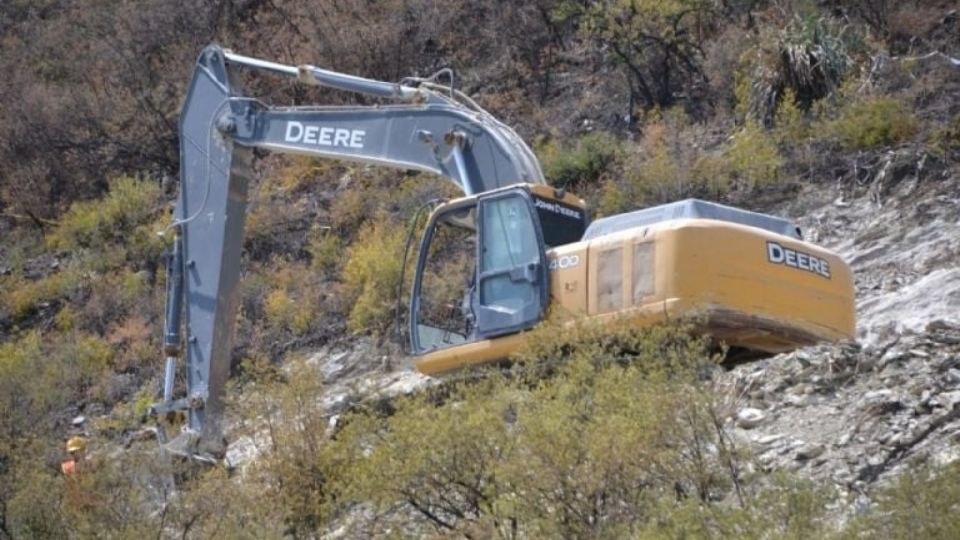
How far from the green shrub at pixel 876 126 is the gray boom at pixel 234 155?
229 inches

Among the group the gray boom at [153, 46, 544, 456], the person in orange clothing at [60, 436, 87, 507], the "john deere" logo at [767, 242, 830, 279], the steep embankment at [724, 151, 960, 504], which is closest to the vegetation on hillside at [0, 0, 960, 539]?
the person in orange clothing at [60, 436, 87, 507]

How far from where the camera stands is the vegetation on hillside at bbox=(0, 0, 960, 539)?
11.5m

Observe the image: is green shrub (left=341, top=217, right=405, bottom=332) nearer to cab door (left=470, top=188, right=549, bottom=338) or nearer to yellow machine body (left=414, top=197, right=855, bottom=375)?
cab door (left=470, top=188, right=549, bottom=338)

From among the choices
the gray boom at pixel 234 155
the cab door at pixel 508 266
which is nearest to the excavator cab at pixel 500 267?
the cab door at pixel 508 266

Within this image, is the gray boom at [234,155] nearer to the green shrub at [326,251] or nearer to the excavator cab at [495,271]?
the excavator cab at [495,271]

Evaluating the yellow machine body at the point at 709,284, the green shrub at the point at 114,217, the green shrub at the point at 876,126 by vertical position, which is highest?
the green shrub at the point at 876,126

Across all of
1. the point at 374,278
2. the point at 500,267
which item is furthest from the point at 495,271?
the point at 374,278

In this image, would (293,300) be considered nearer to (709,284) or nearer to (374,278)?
(374,278)

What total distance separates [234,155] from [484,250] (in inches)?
167

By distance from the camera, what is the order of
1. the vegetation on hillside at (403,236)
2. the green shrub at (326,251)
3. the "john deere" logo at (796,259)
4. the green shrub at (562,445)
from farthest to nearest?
1. the green shrub at (326,251)
2. the "john deere" logo at (796,259)
3. the vegetation on hillside at (403,236)
4. the green shrub at (562,445)

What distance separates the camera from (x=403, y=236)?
25203 millimetres

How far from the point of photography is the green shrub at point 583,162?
2494 centimetres

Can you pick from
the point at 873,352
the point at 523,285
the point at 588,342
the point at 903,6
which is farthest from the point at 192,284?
the point at 903,6

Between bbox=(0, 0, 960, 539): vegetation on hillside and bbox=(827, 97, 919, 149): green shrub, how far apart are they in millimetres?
36
